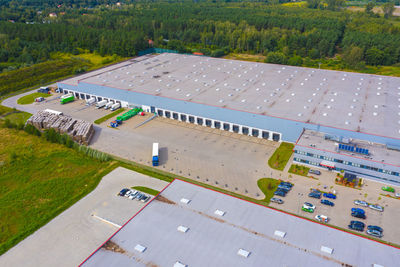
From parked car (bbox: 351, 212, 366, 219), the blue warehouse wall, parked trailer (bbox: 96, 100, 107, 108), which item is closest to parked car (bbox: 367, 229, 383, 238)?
parked car (bbox: 351, 212, 366, 219)

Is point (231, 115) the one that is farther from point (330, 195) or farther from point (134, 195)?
point (134, 195)

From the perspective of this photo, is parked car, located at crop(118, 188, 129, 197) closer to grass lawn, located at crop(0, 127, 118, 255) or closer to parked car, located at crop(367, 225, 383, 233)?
grass lawn, located at crop(0, 127, 118, 255)

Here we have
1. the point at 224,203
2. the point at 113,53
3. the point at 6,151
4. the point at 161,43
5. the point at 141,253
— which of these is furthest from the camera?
the point at 161,43

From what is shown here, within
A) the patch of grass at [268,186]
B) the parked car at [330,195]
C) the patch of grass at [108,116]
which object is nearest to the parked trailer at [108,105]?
the patch of grass at [108,116]

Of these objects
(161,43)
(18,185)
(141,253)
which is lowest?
(18,185)

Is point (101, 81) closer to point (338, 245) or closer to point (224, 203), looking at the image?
point (224, 203)

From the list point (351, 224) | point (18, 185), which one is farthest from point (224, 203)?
point (18, 185)

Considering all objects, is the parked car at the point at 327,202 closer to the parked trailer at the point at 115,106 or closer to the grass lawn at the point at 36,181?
the grass lawn at the point at 36,181
